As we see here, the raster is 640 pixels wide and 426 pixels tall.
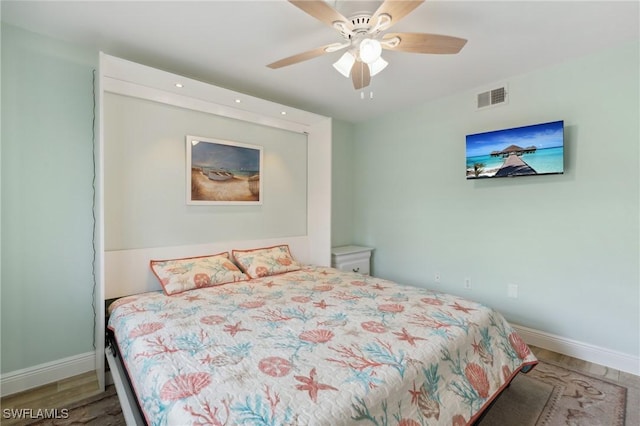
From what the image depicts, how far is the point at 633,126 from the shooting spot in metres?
2.33

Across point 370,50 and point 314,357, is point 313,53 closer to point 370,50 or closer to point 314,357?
point 370,50

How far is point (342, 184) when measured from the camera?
4305 millimetres

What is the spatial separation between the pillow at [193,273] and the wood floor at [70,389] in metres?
0.83

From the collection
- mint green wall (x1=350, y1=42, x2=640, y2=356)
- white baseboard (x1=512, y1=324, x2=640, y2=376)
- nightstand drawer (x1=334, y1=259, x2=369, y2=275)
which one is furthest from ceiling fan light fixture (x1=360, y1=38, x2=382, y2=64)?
white baseboard (x1=512, y1=324, x2=640, y2=376)

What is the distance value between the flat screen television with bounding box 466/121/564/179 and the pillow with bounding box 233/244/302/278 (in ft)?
6.97

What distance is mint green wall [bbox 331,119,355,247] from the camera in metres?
4.19

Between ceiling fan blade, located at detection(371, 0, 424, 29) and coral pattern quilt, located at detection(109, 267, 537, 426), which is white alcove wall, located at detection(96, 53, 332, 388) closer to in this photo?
coral pattern quilt, located at detection(109, 267, 537, 426)

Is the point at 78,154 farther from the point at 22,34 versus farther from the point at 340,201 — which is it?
the point at 340,201

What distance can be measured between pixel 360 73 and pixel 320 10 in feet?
2.18

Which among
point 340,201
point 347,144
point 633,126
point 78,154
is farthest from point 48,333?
point 633,126

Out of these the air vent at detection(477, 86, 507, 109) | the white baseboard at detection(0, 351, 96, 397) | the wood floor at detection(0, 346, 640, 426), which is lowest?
the wood floor at detection(0, 346, 640, 426)

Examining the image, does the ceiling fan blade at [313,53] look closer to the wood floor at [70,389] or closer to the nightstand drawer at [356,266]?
the nightstand drawer at [356,266]

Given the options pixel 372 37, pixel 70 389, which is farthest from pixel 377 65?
pixel 70 389

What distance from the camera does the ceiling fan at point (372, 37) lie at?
154cm
